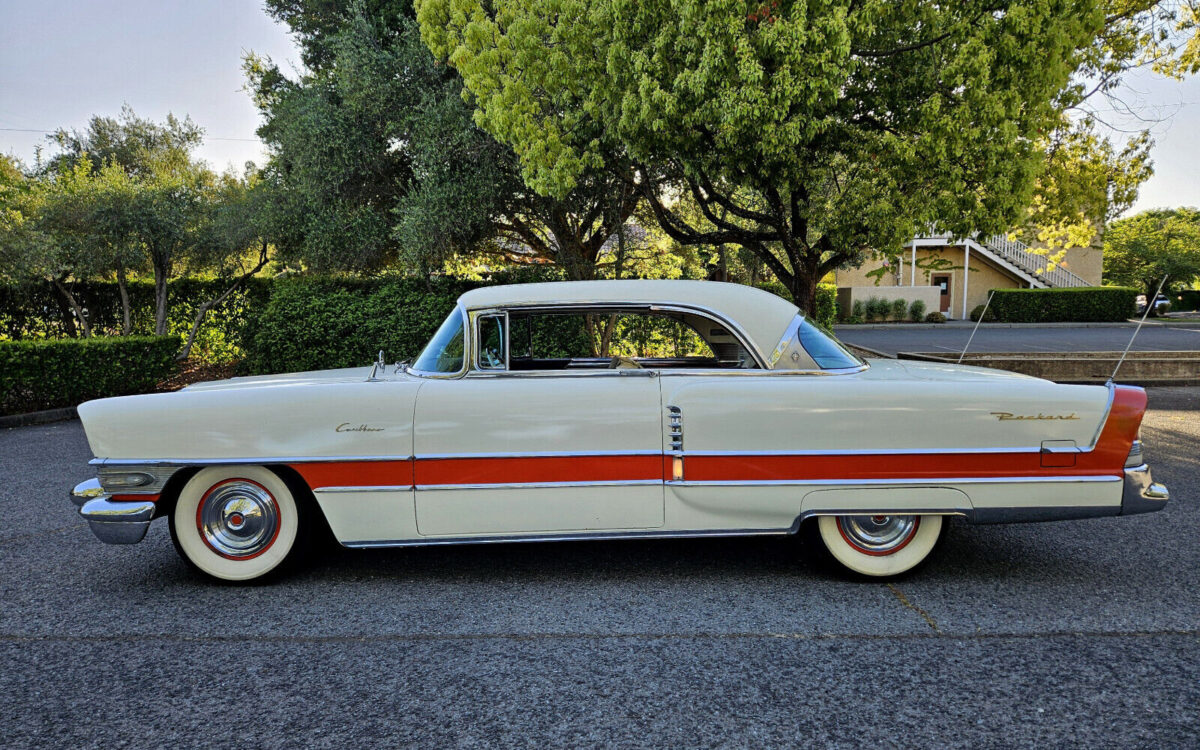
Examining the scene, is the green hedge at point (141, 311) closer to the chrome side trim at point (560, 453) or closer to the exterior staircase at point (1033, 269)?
the chrome side trim at point (560, 453)

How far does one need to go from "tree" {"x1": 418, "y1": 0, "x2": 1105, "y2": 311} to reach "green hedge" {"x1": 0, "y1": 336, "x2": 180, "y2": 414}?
6.36m

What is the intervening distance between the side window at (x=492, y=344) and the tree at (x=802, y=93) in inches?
183

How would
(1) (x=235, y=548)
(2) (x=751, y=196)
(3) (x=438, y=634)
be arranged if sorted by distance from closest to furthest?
(3) (x=438, y=634), (1) (x=235, y=548), (2) (x=751, y=196)

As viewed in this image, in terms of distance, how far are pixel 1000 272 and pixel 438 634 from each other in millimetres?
33890

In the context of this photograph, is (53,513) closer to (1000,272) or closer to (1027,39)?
(1027,39)

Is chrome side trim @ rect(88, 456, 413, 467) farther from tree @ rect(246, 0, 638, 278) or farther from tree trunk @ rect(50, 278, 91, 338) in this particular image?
tree trunk @ rect(50, 278, 91, 338)

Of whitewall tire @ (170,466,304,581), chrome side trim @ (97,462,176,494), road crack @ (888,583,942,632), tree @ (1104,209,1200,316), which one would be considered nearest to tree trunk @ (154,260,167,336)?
chrome side trim @ (97,462,176,494)

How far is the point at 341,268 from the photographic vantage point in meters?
12.7

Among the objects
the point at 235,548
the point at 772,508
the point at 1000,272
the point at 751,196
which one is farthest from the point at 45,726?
the point at 1000,272

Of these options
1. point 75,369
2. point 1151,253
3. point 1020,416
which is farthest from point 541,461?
point 1151,253

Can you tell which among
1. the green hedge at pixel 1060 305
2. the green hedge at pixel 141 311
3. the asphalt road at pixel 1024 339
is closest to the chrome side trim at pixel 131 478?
the green hedge at pixel 141 311

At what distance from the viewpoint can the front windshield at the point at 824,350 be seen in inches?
157

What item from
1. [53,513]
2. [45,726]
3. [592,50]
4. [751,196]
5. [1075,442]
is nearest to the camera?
[45,726]

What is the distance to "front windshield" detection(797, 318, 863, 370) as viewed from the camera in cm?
398
